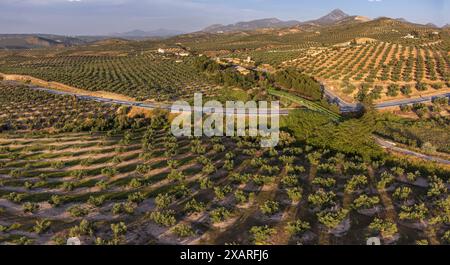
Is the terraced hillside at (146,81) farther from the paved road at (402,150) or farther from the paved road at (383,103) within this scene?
the paved road at (402,150)

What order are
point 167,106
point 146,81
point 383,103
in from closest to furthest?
point 383,103
point 167,106
point 146,81

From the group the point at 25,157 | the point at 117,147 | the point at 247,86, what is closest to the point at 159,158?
the point at 117,147

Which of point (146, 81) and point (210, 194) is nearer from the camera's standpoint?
point (210, 194)

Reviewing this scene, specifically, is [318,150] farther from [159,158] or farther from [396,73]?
[396,73]

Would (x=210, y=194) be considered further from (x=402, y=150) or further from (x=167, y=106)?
(x=167, y=106)

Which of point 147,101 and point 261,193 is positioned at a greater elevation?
point 147,101

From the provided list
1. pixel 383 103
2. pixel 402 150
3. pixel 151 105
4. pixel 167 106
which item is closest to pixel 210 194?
pixel 402 150
